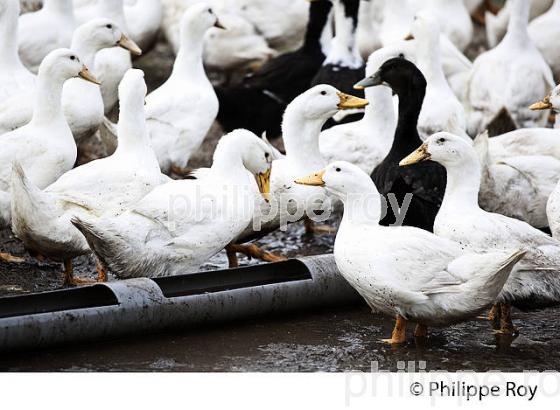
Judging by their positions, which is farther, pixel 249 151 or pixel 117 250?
pixel 249 151

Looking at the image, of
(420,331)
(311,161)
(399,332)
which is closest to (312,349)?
(399,332)

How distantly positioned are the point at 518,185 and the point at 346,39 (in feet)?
8.79

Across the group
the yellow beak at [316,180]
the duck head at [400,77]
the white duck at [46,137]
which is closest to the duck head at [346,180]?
the yellow beak at [316,180]

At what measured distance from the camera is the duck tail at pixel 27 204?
6.42m

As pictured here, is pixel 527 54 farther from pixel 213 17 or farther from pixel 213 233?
pixel 213 233

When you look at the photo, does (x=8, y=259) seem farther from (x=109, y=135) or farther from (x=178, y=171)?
(x=178, y=171)

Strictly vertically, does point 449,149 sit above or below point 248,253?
above

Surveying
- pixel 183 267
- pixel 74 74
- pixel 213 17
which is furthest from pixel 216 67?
pixel 183 267

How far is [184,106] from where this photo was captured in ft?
28.4

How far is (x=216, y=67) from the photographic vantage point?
37.6 ft

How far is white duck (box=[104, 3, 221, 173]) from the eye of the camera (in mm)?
8477

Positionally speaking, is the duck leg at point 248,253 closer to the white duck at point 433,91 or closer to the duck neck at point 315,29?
the white duck at point 433,91

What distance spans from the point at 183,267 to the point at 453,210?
1.53m

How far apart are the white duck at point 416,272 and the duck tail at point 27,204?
1.64 metres
